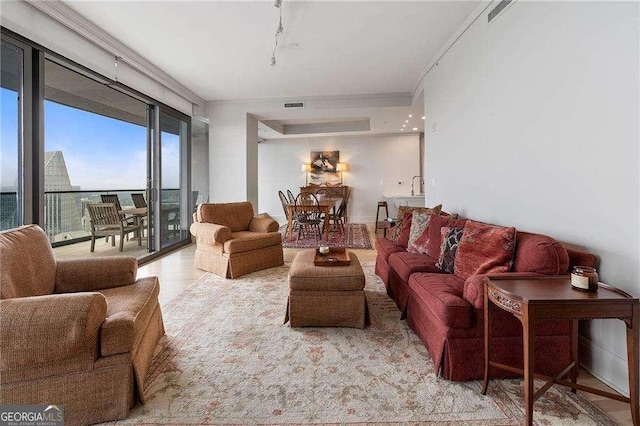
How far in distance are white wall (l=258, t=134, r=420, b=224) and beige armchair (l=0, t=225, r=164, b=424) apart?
7757mm

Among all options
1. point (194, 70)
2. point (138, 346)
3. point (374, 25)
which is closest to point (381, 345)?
point (138, 346)

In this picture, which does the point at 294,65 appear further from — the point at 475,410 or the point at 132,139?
the point at 475,410

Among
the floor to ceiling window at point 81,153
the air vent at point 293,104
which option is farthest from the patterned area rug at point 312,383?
the air vent at point 293,104

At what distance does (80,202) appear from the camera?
185 inches

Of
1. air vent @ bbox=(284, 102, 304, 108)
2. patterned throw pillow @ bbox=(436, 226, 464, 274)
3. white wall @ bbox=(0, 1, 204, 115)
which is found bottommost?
patterned throw pillow @ bbox=(436, 226, 464, 274)

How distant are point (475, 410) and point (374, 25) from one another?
3398 millimetres

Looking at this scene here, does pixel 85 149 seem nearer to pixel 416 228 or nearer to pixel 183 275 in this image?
pixel 183 275

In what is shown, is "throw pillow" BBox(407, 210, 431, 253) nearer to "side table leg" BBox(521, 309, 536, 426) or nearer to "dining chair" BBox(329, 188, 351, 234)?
"side table leg" BBox(521, 309, 536, 426)

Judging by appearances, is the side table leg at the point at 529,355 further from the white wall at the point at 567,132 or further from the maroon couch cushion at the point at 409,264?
the maroon couch cushion at the point at 409,264

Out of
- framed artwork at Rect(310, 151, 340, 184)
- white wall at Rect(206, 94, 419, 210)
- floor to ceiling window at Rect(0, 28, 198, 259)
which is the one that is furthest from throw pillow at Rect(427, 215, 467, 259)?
framed artwork at Rect(310, 151, 340, 184)

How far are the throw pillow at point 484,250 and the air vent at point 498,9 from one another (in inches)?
72.3

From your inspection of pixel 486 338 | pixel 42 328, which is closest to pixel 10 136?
pixel 42 328

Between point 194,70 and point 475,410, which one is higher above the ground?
point 194,70

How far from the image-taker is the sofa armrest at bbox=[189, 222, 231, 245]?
152 inches
